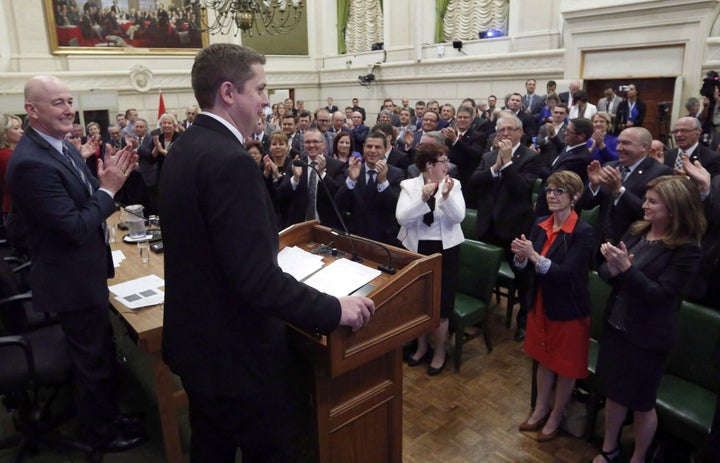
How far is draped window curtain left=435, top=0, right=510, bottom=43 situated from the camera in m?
11.2

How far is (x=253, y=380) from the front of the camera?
1520 millimetres

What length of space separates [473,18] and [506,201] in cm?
909

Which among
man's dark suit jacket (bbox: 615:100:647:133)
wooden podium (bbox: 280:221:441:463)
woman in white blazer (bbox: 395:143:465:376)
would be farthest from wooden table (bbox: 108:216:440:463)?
man's dark suit jacket (bbox: 615:100:647:133)

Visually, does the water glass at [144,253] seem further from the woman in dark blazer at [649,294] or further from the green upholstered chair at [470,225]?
the woman in dark blazer at [649,294]

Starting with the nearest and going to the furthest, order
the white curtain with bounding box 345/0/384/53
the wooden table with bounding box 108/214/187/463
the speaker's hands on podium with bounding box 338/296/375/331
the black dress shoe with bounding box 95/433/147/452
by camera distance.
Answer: the speaker's hands on podium with bounding box 338/296/375/331 < the wooden table with bounding box 108/214/187/463 < the black dress shoe with bounding box 95/433/147/452 < the white curtain with bounding box 345/0/384/53

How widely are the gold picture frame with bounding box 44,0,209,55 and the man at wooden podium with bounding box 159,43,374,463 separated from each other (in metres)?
11.4

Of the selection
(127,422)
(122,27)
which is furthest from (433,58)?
(127,422)

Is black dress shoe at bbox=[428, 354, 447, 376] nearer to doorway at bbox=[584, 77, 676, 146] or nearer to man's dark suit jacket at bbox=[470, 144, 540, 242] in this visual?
man's dark suit jacket at bbox=[470, 144, 540, 242]

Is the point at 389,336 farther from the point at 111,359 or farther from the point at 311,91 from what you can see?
the point at 311,91

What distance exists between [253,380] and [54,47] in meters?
12.8

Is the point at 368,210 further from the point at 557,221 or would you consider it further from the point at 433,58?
the point at 433,58

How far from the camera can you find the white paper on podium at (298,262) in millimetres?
1876

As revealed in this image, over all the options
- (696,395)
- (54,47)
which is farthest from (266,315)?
(54,47)

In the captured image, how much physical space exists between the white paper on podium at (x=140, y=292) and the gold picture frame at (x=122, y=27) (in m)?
10.3
